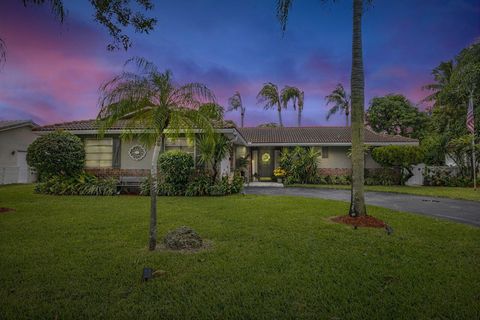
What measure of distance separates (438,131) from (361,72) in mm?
19402

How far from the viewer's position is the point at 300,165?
19.0 metres

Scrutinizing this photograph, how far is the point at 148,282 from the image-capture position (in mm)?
3576

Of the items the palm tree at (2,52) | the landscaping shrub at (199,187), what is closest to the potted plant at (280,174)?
the landscaping shrub at (199,187)

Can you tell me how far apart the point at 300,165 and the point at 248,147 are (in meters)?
4.63

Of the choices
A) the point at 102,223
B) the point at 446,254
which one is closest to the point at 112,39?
the point at 102,223

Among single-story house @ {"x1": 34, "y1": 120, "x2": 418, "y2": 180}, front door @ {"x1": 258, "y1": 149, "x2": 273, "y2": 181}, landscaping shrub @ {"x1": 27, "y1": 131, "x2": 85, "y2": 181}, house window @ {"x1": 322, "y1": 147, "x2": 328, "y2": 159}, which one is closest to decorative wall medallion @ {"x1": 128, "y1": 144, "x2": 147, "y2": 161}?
single-story house @ {"x1": 34, "y1": 120, "x2": 418, "y2": 180}

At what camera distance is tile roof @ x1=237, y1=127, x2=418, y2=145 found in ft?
64.0

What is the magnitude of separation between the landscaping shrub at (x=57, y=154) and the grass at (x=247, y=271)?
6.18 meters

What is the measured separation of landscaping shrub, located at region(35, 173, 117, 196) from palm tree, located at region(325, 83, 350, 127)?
22.4 metres

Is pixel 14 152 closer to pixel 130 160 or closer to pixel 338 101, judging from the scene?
pixel 130 160

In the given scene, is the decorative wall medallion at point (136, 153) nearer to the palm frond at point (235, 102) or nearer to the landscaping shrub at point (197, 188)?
the landscaping shrub at point (197, 188)

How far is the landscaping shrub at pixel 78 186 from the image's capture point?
509 inches

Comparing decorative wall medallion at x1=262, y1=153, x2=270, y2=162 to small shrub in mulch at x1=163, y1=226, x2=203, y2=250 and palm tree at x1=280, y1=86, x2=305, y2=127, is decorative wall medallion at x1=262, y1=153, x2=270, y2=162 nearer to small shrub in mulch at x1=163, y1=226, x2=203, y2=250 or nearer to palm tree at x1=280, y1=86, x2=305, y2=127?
palm tree at x1=280, y1=86, x2=305, y2=127

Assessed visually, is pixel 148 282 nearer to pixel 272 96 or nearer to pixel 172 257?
pixel 172 257
